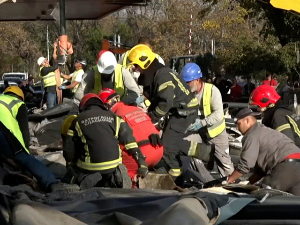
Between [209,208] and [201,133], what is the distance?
557 centimetres

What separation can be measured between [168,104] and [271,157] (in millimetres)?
2045

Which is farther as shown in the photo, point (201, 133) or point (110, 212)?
point (201, 133)

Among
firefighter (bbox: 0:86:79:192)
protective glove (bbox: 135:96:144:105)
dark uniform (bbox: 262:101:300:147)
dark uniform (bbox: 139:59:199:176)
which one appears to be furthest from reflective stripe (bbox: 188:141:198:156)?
firefighter (bbox: 0:86:79:192)

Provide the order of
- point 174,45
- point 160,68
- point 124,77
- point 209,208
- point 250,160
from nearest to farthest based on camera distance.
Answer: point 209,208 → point 250,160 → point 160,68 → point 124,77 → point 174,45

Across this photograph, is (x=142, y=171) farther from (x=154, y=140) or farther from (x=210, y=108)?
(x=210, y=108)

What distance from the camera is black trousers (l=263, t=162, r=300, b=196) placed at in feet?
21.2

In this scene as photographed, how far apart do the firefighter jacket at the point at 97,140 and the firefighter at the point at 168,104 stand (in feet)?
5.62

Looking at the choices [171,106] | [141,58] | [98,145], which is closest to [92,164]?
[98,145]

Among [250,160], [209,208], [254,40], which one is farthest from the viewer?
[254,40]

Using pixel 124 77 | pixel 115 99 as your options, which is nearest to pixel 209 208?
pixel 115 99

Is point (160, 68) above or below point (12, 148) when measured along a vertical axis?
above

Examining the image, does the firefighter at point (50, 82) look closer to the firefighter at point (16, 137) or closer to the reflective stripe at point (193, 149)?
the reflective stripe at point (193, 149)

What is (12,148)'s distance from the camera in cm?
744

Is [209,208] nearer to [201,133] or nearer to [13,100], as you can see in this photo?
[13,100]
